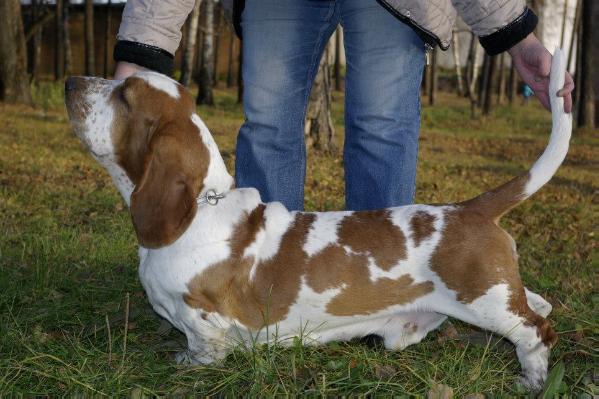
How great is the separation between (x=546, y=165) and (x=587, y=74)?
1535 centimetres

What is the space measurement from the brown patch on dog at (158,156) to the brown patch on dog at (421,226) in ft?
3.33

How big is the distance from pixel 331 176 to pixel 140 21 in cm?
587

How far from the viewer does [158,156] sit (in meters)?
3.15

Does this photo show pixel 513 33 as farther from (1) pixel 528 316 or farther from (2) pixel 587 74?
(2) pixel 587 74

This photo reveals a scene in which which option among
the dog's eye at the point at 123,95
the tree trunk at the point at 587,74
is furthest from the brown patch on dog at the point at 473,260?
the tree trunk at the point at 587,74

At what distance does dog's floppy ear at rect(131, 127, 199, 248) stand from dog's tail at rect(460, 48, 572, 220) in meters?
1.36

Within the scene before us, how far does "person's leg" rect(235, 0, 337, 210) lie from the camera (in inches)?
158

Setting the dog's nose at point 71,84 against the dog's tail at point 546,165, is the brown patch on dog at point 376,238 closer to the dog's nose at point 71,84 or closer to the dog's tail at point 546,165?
the dog's tail at point 546,165

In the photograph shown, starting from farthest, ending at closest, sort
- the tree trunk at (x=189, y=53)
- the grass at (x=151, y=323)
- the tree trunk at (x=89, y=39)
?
1. the tree trunk at (x=89, y=39)
2. the tree trunk at (x=189, y=53)
3. the grass at (x=151, y=323)

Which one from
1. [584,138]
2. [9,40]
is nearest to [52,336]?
[9,40]

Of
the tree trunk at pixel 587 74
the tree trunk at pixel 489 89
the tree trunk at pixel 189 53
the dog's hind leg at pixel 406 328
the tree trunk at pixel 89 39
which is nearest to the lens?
the dog's hind leg at pixel 406 328

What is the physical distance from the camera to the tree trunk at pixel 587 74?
Answer: 55.1 ft

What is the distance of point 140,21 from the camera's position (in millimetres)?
3637

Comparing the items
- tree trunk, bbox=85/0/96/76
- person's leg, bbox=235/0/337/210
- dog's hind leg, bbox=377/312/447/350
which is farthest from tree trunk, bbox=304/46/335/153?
tree trunk, bbox=85/0/96/76
